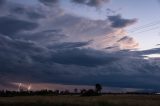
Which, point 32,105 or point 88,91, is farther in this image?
point 88,91

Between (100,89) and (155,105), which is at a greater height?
(100,89)

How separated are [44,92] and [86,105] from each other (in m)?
125

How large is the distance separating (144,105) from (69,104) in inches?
628

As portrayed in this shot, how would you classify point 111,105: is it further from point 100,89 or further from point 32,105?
point 100,89

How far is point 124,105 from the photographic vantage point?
7331cm

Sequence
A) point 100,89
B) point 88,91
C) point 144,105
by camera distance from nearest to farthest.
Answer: point 144,105 → point 88,91 → point 100,89

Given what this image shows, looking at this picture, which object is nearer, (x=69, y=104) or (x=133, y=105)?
(x=133, y=105)

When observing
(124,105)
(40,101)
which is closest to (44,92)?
(40,101)

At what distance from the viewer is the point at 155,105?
72625 millimetres

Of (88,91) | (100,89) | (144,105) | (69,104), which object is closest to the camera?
(144,105)

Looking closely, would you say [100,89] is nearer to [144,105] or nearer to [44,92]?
[44,92]

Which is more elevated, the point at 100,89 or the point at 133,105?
the point at 100,89

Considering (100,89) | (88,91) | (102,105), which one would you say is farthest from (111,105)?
(100,89)

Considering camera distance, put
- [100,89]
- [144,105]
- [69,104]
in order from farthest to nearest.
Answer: [100,89], [69,104], [144,105]
